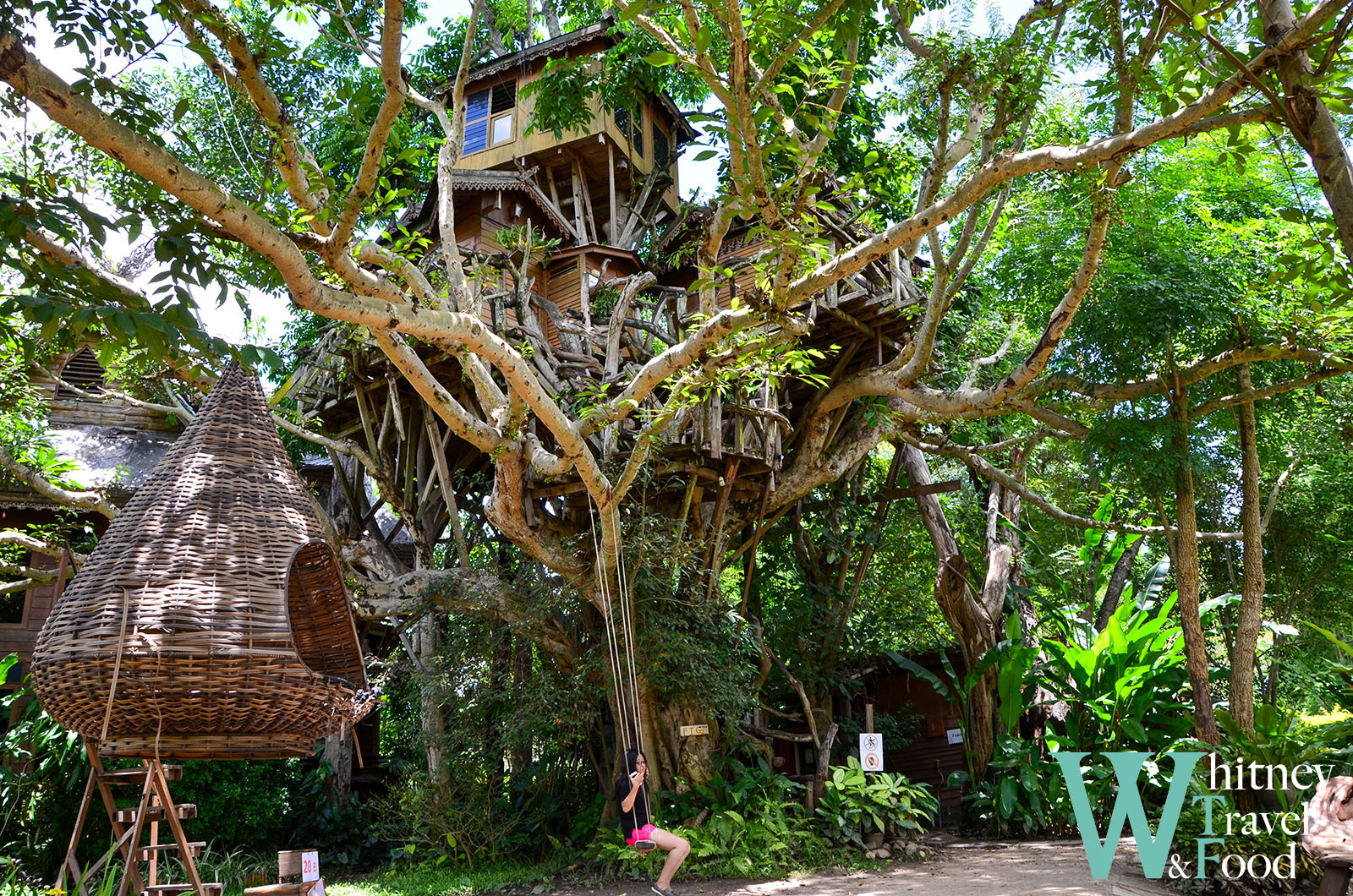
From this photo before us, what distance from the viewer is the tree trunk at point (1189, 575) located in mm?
7820

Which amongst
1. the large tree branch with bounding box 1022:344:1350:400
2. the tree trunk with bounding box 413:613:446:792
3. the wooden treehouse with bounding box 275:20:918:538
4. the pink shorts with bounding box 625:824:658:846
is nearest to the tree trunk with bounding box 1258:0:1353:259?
the wooden treehouse with bounding box 275:20:918:538

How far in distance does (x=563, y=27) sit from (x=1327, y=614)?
17.3 meters

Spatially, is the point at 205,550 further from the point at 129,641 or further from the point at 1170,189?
the point at 1170,189

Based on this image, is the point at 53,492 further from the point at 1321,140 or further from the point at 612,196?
the point at 1321,140

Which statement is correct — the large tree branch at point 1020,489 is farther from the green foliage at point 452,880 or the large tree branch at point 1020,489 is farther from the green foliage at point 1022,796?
the green foliage at point 452,880

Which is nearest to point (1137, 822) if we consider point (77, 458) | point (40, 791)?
point (40, 791)

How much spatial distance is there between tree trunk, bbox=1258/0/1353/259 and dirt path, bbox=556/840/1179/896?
18.3ft

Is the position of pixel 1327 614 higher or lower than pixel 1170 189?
lower

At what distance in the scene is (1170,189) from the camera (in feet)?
28.2

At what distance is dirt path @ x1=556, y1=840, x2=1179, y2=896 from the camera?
7.27 m

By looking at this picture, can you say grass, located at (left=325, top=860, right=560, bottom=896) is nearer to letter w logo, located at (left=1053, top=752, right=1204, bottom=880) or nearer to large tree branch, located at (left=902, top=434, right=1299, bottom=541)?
letter w logo, located at (left=1053, top=752, right=1204, bottom=880)

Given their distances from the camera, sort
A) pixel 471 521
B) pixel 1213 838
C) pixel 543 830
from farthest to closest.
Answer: pixel 471 521, pixel 543 830, pixel 1213 838

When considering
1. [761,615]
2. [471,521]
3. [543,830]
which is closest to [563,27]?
[471,521]

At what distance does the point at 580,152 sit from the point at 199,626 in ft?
43.0
